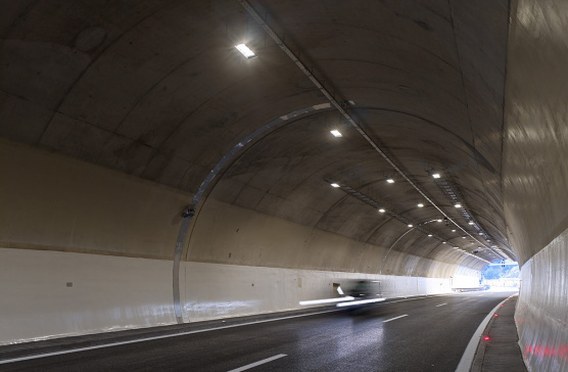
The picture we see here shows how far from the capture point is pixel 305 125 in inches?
634

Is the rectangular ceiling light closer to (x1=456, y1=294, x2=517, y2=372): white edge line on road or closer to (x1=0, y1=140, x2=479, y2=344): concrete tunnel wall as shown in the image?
(x1=0, y1=140, x2=479, y2=344): concrete tunnel wall

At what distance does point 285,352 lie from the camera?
10.4 meters

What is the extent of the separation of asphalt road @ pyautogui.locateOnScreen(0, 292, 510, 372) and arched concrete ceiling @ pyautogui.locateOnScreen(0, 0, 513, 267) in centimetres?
462

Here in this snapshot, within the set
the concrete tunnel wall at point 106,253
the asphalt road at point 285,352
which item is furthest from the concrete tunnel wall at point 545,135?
the concrete tunnel wall at point 106,253

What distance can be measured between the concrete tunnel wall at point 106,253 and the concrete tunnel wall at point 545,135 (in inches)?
378

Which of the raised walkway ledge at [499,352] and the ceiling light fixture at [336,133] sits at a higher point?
the ceiling light fixture at [336,133]

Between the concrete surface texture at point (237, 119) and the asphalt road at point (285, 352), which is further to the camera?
the asphalt road at point (285, 352)

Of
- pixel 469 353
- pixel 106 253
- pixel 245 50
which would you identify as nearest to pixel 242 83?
pixel 245 50

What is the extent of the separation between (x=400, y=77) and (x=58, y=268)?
9.12m

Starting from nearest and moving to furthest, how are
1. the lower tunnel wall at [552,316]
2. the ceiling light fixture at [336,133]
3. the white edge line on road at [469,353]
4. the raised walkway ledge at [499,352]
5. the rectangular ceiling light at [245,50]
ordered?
the lower tunnel wall at [552,316] < the raised walkway ledge at [499,352] < the white edge line on road at [469,353] < the rectangular ceiling light at [245,50] < the ceiling light fixture at [336,133]

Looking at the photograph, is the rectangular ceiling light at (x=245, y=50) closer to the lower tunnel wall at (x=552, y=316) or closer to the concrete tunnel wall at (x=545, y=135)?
the concrete tunnel wall at (x=545, y=135)

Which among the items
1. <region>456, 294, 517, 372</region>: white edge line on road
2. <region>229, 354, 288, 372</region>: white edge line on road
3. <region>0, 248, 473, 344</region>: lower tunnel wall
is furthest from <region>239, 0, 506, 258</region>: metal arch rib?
<region>0, 248, 473, 344</region>: lower tunnel wall

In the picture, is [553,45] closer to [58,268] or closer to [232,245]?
[58,268]

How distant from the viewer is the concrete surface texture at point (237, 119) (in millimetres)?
7156
